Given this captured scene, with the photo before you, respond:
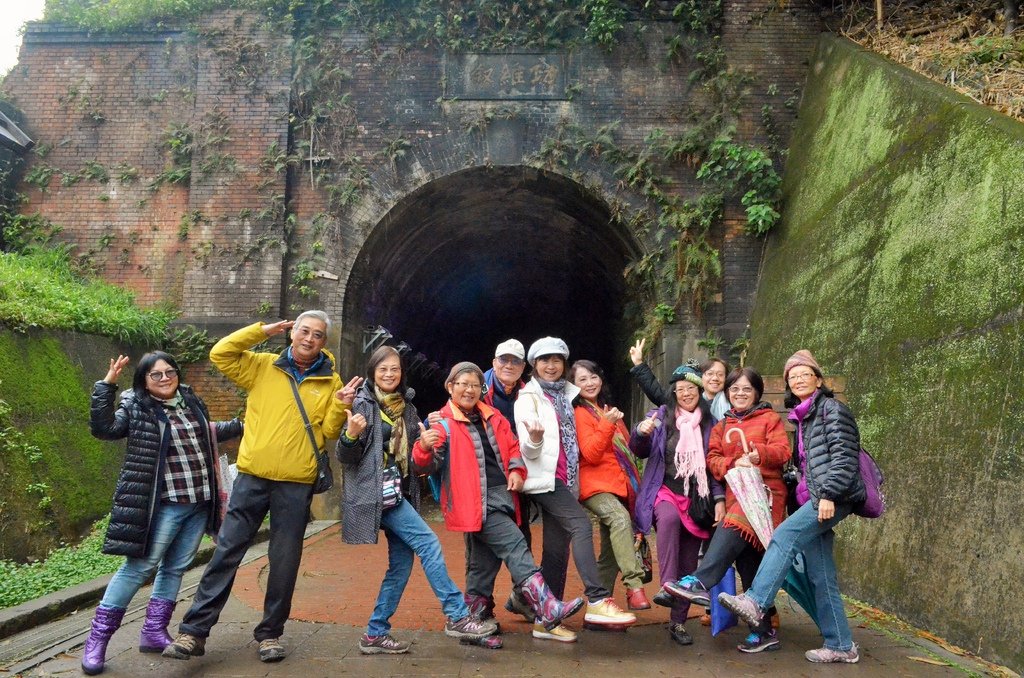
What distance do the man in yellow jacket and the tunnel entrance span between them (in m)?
6.81

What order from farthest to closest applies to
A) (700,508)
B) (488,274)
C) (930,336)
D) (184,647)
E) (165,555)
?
(488,274) < (930,336) < (700,508) < (165,555) < (184,647)

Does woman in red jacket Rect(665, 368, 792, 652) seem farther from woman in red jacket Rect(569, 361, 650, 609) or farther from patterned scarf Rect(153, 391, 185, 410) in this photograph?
patterned scarf Rect(153, 391, 185, 410)

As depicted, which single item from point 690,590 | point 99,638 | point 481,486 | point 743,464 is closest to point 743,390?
point 743,464

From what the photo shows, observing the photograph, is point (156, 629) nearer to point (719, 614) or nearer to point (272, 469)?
point (272, 469)

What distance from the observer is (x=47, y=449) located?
7555 millimetres

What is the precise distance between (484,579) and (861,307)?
461 centimetres

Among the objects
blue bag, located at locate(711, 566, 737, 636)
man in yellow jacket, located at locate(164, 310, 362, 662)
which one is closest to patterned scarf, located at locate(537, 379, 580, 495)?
blue bag, located at locate(711, 566, 737, 636)

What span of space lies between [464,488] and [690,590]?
1.42 meters

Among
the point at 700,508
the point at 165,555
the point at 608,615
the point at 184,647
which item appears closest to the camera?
the point at 184,647

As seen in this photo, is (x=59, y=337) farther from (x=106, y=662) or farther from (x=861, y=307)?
(x=861, y=307)

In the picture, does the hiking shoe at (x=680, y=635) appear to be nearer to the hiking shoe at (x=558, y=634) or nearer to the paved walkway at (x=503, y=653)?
the paved walkway at (x=503, y=653)

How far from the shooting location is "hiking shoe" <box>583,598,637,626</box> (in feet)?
15.1

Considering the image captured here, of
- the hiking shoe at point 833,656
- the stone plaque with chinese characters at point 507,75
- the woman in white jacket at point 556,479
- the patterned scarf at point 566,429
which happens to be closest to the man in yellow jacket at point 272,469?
the woman in white jacket at point 556,479

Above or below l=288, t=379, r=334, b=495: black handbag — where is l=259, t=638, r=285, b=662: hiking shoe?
below
